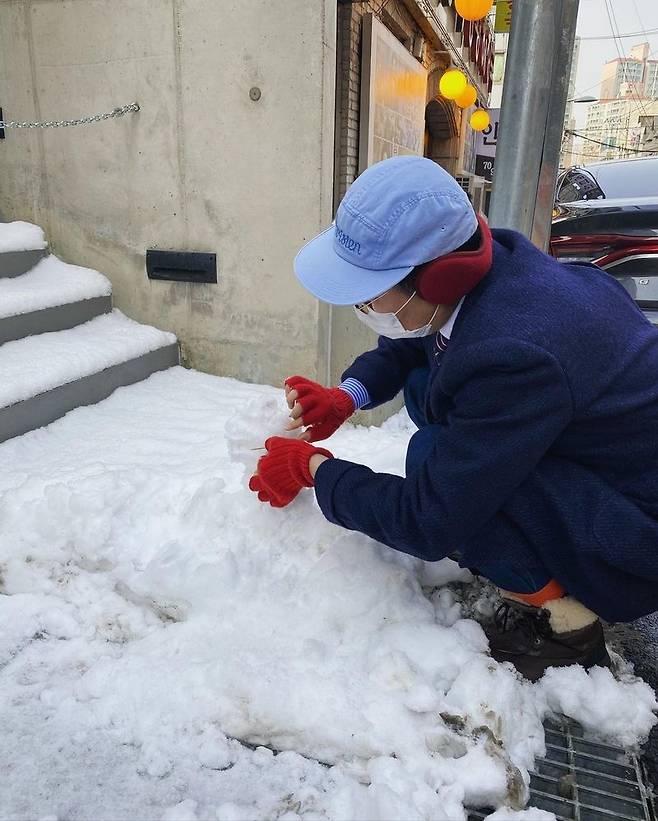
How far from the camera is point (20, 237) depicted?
4059 millimetres

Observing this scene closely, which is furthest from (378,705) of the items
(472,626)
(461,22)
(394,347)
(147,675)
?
(461,22)

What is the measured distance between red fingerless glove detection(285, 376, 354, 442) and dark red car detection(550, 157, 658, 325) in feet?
8.91

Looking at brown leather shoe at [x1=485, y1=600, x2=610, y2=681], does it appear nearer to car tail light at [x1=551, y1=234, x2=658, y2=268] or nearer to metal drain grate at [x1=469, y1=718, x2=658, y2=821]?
metal drain grate at [x1=469, y1=718, x2=658, y2=821]

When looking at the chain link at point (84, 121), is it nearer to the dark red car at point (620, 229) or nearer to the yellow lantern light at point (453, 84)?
the dark red car at point (620, 229)

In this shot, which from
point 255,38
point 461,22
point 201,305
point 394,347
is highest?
point 461,22

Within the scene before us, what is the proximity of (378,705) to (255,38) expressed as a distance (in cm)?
336

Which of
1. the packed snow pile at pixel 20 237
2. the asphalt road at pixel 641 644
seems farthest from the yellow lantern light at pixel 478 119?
the asphalt road at pixel 641 644

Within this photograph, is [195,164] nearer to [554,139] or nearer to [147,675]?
[554,139]

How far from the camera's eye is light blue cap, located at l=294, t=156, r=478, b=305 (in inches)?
56.7

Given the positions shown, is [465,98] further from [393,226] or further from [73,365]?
[393,226]

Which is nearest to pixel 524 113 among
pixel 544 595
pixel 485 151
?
pixel 544 595

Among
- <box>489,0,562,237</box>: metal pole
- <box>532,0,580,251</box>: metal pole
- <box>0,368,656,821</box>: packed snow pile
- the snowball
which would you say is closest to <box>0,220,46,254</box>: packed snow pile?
<box>0,368,656,821</box>: packed snow pile

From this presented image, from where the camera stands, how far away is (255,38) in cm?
358

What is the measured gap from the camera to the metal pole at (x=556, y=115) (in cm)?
329
